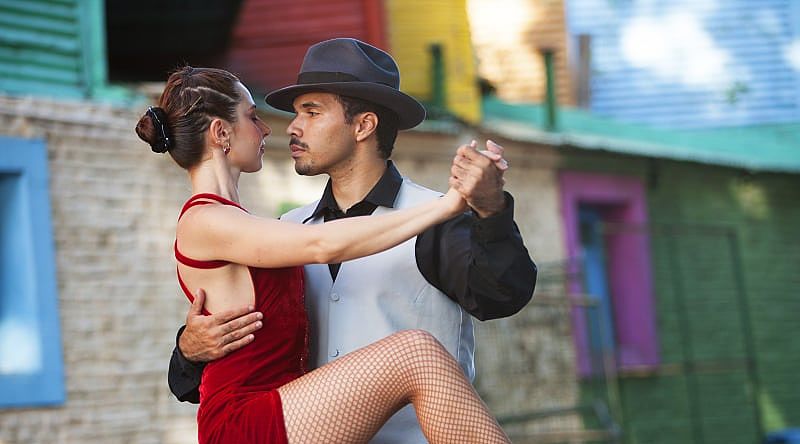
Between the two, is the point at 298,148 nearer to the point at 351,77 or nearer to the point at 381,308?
the point at 351,77

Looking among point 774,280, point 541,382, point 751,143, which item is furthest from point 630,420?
point 751,143

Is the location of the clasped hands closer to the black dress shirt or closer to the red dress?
the black dress shirt

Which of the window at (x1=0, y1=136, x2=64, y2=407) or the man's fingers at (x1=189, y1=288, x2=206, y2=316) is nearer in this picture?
the man's fingers at (x1=189, y1=288, x2=206, y2=316)

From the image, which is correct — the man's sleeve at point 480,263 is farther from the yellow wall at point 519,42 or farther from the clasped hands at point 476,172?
the yellow wall at point 519,42

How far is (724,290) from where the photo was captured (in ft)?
47.3

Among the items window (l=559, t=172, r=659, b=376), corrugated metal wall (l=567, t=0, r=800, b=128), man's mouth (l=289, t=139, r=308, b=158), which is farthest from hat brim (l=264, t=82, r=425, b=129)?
corrugated metal wall (l=567, t=0, r=800, b=128)

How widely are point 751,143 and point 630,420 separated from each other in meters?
4.29

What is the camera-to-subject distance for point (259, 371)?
3.84 meters

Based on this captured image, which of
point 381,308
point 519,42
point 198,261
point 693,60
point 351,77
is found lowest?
point 693,60

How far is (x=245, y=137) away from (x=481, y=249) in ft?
2.45

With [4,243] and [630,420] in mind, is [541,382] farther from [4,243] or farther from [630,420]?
[4,243]

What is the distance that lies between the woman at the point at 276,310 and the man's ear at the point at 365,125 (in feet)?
1.37

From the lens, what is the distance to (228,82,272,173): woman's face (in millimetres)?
4066

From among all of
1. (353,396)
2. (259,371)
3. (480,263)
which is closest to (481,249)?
(480,263)
